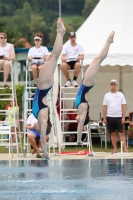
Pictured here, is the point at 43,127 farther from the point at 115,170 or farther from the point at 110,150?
the point at 110,150

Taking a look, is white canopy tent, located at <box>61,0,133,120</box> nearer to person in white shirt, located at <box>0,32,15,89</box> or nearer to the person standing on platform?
person in white shirt, located at <box>0,32,15,89</box>

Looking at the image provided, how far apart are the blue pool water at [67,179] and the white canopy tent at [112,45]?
163 inches

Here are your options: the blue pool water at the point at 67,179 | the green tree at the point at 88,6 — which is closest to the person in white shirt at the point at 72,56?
the blue pool water at the point at 67,179

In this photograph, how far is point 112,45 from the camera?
18.7 m

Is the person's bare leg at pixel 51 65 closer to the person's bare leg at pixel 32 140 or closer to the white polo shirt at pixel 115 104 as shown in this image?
the person's bare leg at pixel 32 140

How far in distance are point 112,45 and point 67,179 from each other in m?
7.96

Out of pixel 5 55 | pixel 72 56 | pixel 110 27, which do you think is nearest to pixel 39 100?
pixel 5 55

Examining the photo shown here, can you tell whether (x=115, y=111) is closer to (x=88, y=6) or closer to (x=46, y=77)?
(x=46, y=77)

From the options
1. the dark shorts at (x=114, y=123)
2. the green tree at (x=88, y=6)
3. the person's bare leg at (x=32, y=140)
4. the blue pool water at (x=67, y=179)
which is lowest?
the blue pool water at (x=67, y=179)

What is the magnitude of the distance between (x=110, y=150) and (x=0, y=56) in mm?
4300

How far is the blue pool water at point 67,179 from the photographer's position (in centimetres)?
968

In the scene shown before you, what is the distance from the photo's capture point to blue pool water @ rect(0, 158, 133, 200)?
968 centimetres

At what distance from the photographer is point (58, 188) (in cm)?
1039

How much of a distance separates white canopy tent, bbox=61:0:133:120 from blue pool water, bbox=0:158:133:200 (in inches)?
163
